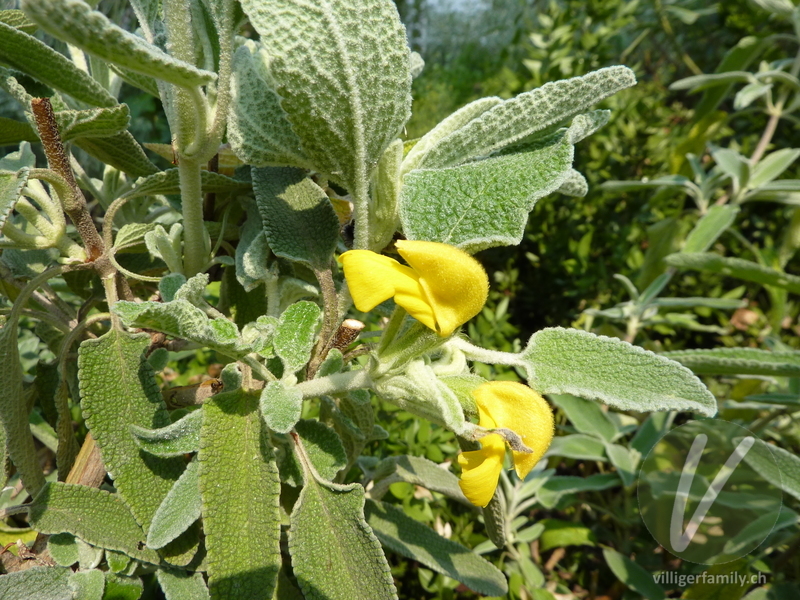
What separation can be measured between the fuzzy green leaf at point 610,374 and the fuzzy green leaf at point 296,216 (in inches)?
8.5

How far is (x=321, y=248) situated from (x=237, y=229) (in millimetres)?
174

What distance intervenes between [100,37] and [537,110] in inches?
11.8

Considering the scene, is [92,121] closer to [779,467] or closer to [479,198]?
[479,198]

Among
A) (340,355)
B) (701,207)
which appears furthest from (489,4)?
(340,355)

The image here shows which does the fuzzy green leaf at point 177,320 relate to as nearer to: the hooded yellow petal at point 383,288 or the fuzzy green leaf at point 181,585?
the hooded yellow petal at point 383,288

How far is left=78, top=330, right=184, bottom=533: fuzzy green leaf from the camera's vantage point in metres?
0.45

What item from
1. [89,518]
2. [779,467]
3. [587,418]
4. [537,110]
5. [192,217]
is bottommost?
[587,418]

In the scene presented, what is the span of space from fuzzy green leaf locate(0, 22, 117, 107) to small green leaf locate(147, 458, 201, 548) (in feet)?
1.17

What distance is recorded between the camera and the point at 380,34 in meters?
0.39

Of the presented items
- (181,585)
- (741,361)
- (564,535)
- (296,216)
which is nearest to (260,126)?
(296,216)

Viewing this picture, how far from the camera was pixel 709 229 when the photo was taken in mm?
1304

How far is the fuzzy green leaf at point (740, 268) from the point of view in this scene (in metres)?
1.03

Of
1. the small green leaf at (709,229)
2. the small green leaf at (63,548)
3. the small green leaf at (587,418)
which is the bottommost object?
the small green leaf at (587,418)

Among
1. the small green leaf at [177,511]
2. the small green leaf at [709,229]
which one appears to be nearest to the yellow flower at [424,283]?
the small green leaf at [177,511]
